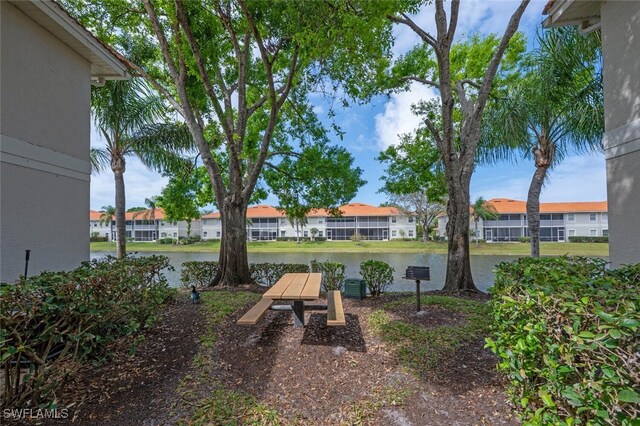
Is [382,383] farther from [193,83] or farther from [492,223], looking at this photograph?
[492,223]

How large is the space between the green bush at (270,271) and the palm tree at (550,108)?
810 cm

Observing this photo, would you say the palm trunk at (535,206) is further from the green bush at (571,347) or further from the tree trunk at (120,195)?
the tree trunk at (120,195)

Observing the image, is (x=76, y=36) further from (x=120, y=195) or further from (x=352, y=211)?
(x=352, y=211)

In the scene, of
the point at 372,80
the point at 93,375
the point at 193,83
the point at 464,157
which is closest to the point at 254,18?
the point at 193,83

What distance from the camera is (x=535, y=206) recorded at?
9.55 m

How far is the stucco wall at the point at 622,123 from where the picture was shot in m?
4.46

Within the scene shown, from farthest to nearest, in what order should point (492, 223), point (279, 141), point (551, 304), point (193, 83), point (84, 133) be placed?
point (492, 223), point (279, 141), point (193, 83), point (84, 133), point (551, 304)

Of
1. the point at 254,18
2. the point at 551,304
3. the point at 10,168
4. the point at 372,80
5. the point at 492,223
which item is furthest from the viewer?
the point at 492,223

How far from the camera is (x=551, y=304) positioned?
2.03 m

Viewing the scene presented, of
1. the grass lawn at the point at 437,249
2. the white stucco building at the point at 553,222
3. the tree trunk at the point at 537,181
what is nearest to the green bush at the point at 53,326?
the tree trunk at the point at 537,181

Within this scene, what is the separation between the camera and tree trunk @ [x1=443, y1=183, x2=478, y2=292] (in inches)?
280

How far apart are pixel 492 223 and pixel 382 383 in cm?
5118

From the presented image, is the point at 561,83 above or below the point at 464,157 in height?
above

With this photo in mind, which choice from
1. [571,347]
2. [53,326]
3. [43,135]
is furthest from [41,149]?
[571,347]
